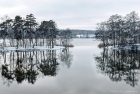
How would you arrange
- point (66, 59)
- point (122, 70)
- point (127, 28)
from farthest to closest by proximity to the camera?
point (127, 28), point (66, 59), point (122, 70)

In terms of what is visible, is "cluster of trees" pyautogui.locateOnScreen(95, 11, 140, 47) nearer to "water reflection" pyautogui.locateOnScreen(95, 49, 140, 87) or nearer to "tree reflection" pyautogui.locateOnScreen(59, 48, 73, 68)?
"tree reflection" pyautogui.locateOnScreen(59, 48, 73, 68)

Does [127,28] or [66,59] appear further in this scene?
[127,28]

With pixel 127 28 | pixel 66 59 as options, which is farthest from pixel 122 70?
pixel 127 28

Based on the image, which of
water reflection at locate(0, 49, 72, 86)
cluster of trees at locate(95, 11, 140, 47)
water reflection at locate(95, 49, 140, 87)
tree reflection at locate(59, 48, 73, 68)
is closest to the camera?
water reflection at locate(95, 49, 140, 87)

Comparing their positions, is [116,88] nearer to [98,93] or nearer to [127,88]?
[127,88]

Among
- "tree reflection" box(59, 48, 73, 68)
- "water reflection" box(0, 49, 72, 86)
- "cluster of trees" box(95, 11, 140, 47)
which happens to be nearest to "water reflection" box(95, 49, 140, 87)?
"tree reflection" box(59, 48, 73, 68)

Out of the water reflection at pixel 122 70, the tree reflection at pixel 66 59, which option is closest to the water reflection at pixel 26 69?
the tree reflection at pixel 66 59

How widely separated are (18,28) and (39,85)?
5676 centimetres

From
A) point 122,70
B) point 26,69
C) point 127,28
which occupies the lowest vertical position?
point 26,69

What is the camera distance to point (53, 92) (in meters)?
14.0

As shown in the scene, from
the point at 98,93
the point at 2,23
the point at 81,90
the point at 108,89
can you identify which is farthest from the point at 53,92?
the point at 2,23

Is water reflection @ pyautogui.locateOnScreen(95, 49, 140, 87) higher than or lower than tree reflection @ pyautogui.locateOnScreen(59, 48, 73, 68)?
higher

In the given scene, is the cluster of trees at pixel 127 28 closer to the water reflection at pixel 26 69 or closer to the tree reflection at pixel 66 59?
the tree reflection at pixel 66 59

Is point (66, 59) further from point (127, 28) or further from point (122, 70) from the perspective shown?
point (127, 28)
